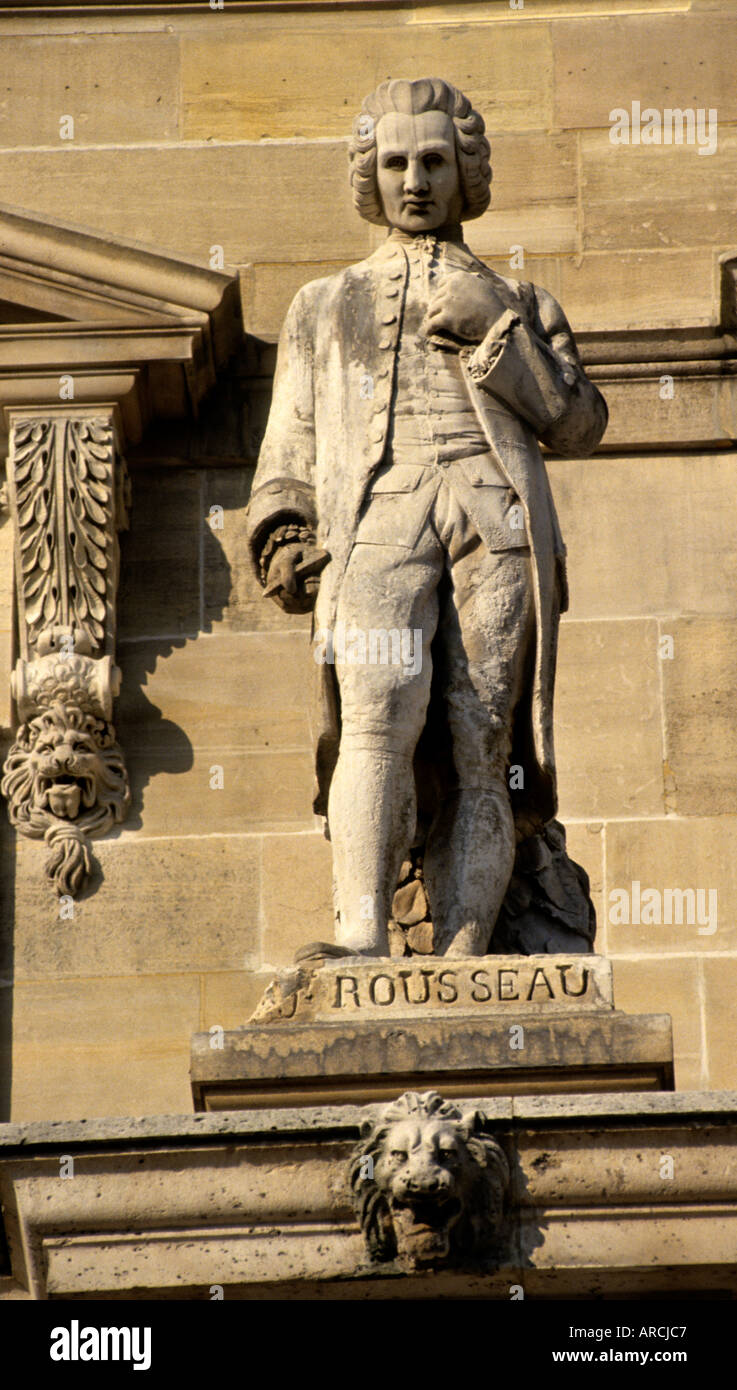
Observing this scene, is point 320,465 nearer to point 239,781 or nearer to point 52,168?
point 239,781

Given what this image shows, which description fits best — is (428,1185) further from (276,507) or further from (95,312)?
(95,312)

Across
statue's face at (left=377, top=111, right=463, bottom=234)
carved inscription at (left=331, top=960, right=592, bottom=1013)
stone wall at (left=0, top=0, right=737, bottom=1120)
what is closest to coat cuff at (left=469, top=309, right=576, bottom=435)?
statue's face at (left=377, top=111, right=463, bottom=234)

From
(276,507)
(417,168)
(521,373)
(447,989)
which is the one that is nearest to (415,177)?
(417,168)

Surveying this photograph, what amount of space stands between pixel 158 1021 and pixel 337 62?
3658 mm

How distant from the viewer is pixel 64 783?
35.7 feet

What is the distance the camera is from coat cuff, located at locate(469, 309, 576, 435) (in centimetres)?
879

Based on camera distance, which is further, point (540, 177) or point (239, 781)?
point (540, 177)

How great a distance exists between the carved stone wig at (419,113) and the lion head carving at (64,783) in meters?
2.44

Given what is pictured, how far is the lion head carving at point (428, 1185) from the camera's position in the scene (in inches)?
299

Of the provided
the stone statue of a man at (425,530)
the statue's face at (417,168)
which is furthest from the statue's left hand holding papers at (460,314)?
the statue's face at (417,168)

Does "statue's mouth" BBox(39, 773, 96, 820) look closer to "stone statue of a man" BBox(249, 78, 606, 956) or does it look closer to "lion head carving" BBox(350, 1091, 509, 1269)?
"stone statue of a man" BBox(249, 78, 606, 956)

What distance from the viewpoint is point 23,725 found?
10922 mm

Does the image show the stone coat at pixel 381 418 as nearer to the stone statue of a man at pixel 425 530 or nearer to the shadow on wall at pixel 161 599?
the stone statue of a man at pixel 425 530
